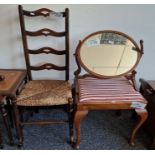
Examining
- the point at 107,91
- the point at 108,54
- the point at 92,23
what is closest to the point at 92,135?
the point at 107,91

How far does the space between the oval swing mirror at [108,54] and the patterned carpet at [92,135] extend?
0.59 metres

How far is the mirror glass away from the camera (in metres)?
1.55

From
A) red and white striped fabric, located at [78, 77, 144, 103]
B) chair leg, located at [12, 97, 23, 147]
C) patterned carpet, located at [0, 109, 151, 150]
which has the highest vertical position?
red and white striped fabric, located at [78, 77, 144, 103]

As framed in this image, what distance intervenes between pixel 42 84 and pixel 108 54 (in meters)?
0.65

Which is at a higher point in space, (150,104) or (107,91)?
(107,91)

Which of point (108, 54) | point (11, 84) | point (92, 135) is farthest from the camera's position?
point (92, 135)

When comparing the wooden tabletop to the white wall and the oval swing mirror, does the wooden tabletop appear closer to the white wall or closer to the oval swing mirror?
the white wall

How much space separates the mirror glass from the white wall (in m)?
0.18

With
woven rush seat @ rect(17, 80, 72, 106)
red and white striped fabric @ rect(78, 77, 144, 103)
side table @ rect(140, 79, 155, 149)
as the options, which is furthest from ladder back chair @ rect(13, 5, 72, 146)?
side table @ rect(140, 79, 155, 149)

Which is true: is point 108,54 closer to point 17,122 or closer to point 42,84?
point 42,84

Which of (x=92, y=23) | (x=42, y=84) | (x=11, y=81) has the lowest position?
(x=42, y=84)

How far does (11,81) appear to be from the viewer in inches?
59.1

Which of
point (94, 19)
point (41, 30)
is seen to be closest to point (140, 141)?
point (94, 19)

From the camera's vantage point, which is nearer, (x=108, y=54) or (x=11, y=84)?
(x=11, y=84)
